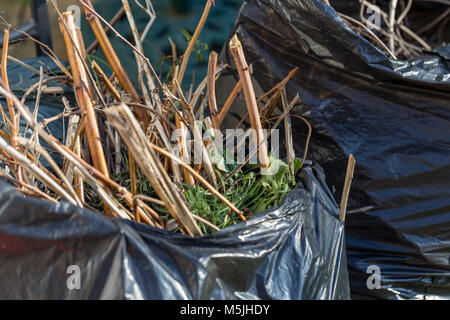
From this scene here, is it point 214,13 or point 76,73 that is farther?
point 214,13

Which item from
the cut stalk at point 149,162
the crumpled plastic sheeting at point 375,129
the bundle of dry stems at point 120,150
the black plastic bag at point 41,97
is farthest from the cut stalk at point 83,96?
the crumpled plastic sheeting at point 375,129

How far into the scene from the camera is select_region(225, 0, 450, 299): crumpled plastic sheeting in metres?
0.99

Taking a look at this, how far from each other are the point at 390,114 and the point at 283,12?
0.34 meters

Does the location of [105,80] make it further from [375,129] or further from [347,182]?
[375,129]

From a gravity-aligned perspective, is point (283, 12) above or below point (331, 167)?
above

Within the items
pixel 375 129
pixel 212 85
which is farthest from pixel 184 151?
pixel 375 129

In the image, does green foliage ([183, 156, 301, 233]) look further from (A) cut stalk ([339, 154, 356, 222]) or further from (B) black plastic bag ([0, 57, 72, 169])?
(B) black plastic bag ([0, 57, 72, 169])

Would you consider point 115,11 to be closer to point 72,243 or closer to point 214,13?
point 214,13

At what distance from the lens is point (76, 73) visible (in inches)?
29.0

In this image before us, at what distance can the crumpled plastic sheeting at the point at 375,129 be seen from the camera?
99cm

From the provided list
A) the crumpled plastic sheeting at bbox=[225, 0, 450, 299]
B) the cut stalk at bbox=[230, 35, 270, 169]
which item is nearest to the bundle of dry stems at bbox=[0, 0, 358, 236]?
the cut stalk at bbox=[230, 35, 270, 169]

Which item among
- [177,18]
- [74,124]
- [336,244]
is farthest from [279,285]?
[177,18]

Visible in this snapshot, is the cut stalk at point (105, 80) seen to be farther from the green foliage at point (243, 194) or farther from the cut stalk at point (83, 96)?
the green foliage at point (243, 194)

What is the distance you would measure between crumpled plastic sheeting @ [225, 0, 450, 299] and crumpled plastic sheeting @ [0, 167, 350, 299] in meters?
0.45
